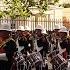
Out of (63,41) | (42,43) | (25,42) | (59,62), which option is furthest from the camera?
(63,41)

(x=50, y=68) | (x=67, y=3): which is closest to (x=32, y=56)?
(x=50, y=68)

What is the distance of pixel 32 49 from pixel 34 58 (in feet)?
3.16

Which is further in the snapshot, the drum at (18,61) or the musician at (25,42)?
the musician at (25,42)

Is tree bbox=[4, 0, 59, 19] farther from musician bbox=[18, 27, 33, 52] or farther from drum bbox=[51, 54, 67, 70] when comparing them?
drum bbox=[51, 54, 67, 70]

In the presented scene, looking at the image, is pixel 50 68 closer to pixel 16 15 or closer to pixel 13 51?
pixel 13 51

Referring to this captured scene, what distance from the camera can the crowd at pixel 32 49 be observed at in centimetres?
1137

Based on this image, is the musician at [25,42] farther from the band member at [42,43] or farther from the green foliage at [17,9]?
the green foliage at [17,9]

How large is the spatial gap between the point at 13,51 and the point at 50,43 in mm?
1977

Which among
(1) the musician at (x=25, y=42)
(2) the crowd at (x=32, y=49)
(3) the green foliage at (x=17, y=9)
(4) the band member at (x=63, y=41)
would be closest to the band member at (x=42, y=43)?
(2) the crowd at (x=32, y=49)

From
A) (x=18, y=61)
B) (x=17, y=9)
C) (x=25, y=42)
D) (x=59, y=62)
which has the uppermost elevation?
(x=17, y=9)

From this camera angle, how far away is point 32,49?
40.3ft

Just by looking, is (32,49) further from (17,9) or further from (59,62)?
(17,9)

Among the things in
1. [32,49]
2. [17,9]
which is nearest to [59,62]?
[32,49]

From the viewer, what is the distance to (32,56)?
448 inches
